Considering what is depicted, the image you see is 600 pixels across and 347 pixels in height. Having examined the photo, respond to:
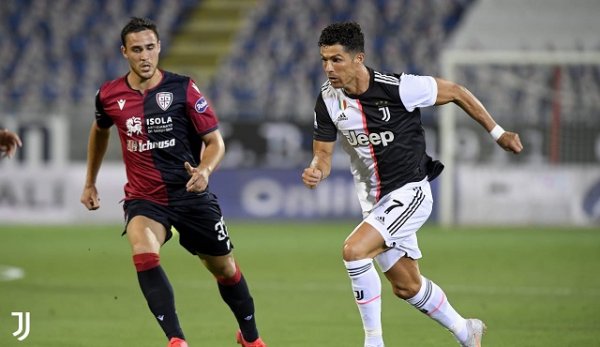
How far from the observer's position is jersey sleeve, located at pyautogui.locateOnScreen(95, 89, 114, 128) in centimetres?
755

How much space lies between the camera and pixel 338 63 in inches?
279

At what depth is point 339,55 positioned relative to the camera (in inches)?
279

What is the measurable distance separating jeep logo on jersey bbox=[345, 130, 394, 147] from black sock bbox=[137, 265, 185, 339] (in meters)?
1.53

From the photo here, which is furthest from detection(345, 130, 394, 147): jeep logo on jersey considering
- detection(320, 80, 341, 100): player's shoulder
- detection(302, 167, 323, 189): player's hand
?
detection(302, 167, 323, 189): player's hand

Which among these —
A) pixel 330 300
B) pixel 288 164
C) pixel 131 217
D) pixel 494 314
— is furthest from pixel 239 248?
pixel 131 217

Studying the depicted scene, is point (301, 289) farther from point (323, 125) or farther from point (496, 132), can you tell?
point (496, 132)

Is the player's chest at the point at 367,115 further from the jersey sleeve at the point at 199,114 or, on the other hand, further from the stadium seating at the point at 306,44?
the stadium seating at the point at 306,44

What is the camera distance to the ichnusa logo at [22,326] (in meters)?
8.54

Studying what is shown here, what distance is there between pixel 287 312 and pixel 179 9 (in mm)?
18931

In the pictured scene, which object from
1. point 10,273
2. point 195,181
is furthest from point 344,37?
point 10,273

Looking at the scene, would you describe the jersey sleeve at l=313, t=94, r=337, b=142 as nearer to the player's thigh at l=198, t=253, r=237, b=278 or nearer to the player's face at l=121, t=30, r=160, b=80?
the player's thigh at l=198, t=253, r=237, b=278

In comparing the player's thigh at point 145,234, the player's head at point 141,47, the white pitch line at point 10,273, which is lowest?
the white pitch line at point 10,273

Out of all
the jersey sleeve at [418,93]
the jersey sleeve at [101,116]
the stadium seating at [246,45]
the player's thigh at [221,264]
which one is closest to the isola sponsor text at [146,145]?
the jersey sleeve at [101,116]

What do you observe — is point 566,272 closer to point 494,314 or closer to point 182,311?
point 494,314
